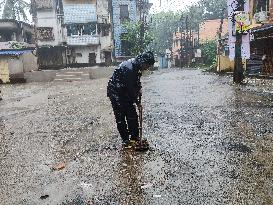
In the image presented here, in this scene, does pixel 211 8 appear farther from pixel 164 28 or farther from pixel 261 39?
pixel 261 39

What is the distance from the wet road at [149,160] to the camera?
381 centimetres

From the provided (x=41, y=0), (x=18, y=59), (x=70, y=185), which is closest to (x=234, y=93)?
(x=70, y=185)

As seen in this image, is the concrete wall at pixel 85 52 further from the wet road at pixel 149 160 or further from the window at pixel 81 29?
the wet road at pixel 149 160

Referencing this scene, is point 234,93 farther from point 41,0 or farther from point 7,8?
point 7,8

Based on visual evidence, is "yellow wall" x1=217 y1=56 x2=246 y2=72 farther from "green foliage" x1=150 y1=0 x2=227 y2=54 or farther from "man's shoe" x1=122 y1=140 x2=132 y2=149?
"green foliage" x1=150 y1=0 x2=227 y2=54

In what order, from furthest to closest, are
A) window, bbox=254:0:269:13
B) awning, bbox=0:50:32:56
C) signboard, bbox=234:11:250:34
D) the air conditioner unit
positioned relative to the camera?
1. awning, bbox=0:50:32:56
2. window, bbox=254:0:269:13
3. the air conditioner unit
4. signboard, bbox=234:11:250:34

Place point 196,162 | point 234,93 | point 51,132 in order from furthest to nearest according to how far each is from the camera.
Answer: point 234,93 → point 51,132 → point 196,162

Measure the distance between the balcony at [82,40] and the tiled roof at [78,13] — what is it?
6.18ft

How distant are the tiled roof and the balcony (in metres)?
1.88

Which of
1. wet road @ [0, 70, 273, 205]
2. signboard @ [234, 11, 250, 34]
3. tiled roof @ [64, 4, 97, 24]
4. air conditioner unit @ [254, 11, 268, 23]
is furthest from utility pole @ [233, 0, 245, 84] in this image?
tiled roof @ [64, 4, 97, 24]

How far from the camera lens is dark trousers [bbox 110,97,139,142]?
5586mm

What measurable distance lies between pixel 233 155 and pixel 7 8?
44.1 m

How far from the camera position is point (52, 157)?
18.2 feet

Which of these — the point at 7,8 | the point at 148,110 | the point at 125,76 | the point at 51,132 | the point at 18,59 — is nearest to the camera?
the point at 125,76
